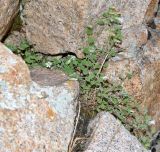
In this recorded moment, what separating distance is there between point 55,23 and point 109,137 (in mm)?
1362

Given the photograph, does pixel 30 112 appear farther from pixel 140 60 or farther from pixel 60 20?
pixel 140 60

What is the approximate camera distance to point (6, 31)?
4.55m

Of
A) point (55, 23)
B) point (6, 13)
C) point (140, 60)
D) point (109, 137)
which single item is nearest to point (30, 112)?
point (109, 137)

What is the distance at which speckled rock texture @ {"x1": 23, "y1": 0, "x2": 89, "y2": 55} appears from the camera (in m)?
4.50

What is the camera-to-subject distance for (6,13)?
4262 millimetres

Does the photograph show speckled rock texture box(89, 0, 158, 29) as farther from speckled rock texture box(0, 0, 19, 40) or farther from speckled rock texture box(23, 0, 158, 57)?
speckled rock texture box(0, 0, 19, 40)

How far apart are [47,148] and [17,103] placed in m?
0.45

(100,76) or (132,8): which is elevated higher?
(132,8)

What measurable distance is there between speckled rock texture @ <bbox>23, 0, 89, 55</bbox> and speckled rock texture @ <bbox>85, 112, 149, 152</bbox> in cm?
89

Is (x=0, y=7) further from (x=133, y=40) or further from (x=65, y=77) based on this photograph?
(x=133, y=40)

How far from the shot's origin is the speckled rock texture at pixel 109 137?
3930mm

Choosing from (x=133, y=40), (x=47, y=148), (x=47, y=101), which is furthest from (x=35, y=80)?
(x=133, y=40)

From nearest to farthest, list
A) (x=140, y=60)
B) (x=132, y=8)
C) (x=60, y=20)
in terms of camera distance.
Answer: (x=60, y=20)
(x=140, y=60)
(x=132, y=8)

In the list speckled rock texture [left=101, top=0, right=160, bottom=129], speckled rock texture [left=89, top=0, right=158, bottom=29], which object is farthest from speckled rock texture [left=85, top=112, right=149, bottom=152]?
speckled rock texture [left=89, top=0, right=158, bottom=29]
